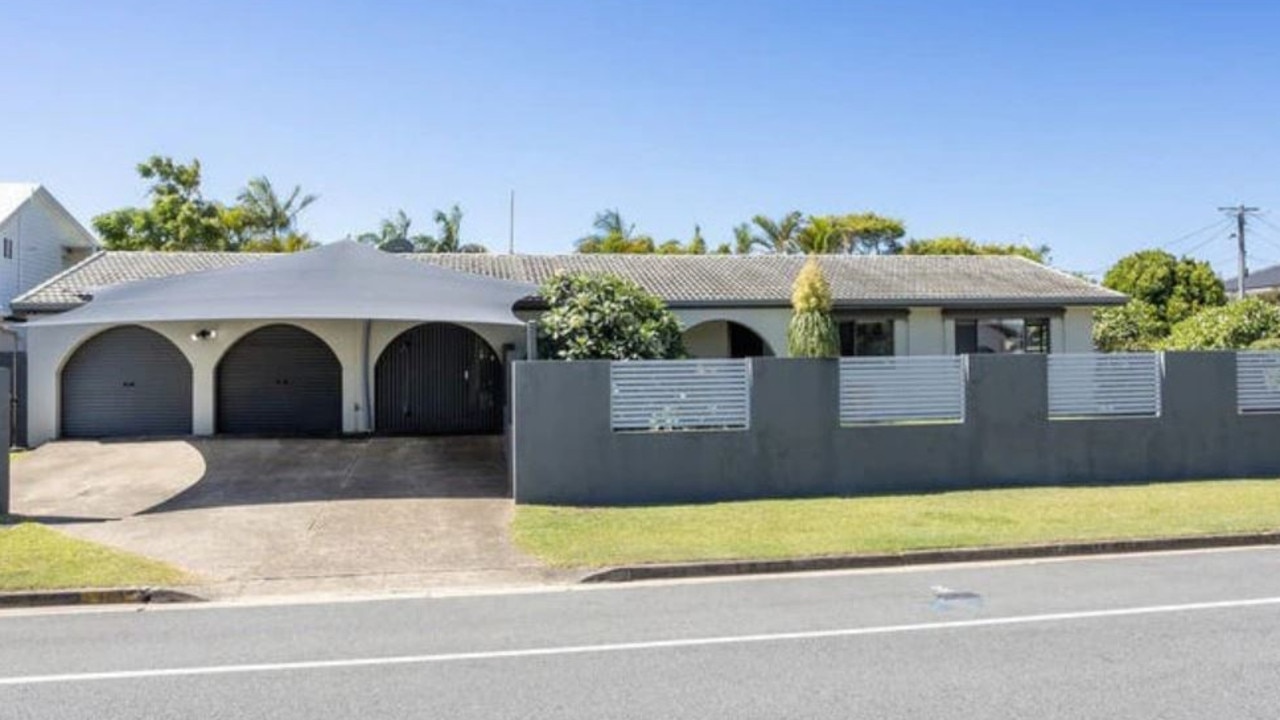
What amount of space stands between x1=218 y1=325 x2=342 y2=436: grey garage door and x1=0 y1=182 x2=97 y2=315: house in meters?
11.1

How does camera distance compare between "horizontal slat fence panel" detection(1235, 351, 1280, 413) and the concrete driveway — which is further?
"horizontal slat fence panel" detection(1235, 351, 1280, 413)

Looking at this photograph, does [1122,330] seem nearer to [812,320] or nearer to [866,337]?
[866,337]

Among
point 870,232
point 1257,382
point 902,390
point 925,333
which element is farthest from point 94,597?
point 870,232

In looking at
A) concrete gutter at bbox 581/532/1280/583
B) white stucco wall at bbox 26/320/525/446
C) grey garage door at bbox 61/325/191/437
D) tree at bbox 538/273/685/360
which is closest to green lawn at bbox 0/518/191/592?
concrete gutter at bbox 581/532/1280/583

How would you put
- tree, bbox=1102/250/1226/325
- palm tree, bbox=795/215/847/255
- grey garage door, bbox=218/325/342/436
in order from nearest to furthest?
grey garage door, bbox=218/325/342/436
tree, bbox=1102/250/1226/325
palm tree, bbox=795/215/847/255

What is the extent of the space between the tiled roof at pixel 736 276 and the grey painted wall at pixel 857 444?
8042mm

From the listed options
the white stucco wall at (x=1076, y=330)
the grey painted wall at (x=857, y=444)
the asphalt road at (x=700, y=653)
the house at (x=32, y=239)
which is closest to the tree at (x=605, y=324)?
the grey painted wall at (x=857, y=444)

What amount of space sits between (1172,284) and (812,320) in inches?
1048

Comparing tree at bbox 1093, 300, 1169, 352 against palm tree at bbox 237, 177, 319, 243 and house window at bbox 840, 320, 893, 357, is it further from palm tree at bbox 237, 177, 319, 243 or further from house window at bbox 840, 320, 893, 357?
palm tree at bbox 237, 177, 319, 243

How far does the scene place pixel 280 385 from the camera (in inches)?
807

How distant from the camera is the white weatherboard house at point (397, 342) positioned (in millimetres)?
19594

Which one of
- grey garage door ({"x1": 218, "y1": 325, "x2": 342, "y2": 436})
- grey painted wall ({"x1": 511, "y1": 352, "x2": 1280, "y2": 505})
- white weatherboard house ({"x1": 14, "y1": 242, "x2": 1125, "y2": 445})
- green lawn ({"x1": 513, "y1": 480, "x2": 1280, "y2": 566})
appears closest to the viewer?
green lawn ({"x1": 513, "y1": 480, "x2": 1280, "y2": 566})

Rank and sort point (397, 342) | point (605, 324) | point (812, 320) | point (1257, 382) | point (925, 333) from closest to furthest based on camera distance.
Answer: point (1257, 382) → point (605, 324) → point (812, 320) → point (397, 342) → point (925, 333)

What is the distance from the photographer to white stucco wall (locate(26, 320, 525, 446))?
63.3ft
